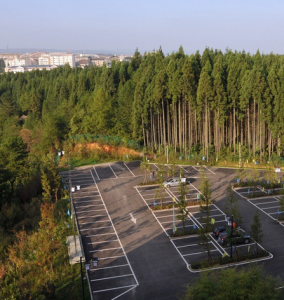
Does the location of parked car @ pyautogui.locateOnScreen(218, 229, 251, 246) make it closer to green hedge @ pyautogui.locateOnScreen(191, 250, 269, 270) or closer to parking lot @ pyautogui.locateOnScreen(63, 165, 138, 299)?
green hedge @ pyautogui.locateOnScreen(191, 250, 269, 270)

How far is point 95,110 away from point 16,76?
4569 centimetres

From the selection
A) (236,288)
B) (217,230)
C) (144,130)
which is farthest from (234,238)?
(144,130)

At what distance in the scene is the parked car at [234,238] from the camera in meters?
17.6

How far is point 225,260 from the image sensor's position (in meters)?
16.7

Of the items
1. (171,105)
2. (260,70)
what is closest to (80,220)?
(171,105)

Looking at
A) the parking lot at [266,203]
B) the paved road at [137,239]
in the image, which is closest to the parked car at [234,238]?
the paved road at [137,239]

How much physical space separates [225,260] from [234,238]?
52.6 inches

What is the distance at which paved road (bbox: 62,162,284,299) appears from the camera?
50.0 feet

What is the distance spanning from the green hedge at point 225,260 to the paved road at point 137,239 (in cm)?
49

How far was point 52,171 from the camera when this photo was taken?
2675 centimetres

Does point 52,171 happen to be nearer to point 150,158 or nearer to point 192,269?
point 150,158

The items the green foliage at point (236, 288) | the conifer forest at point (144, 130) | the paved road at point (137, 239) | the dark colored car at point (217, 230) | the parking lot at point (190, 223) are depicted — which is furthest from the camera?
the conifer forest at point (144, 130)

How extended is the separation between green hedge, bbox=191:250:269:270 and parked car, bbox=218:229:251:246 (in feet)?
3.16

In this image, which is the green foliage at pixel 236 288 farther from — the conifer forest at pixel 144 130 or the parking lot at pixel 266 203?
the parking lot at pixel 266 203
